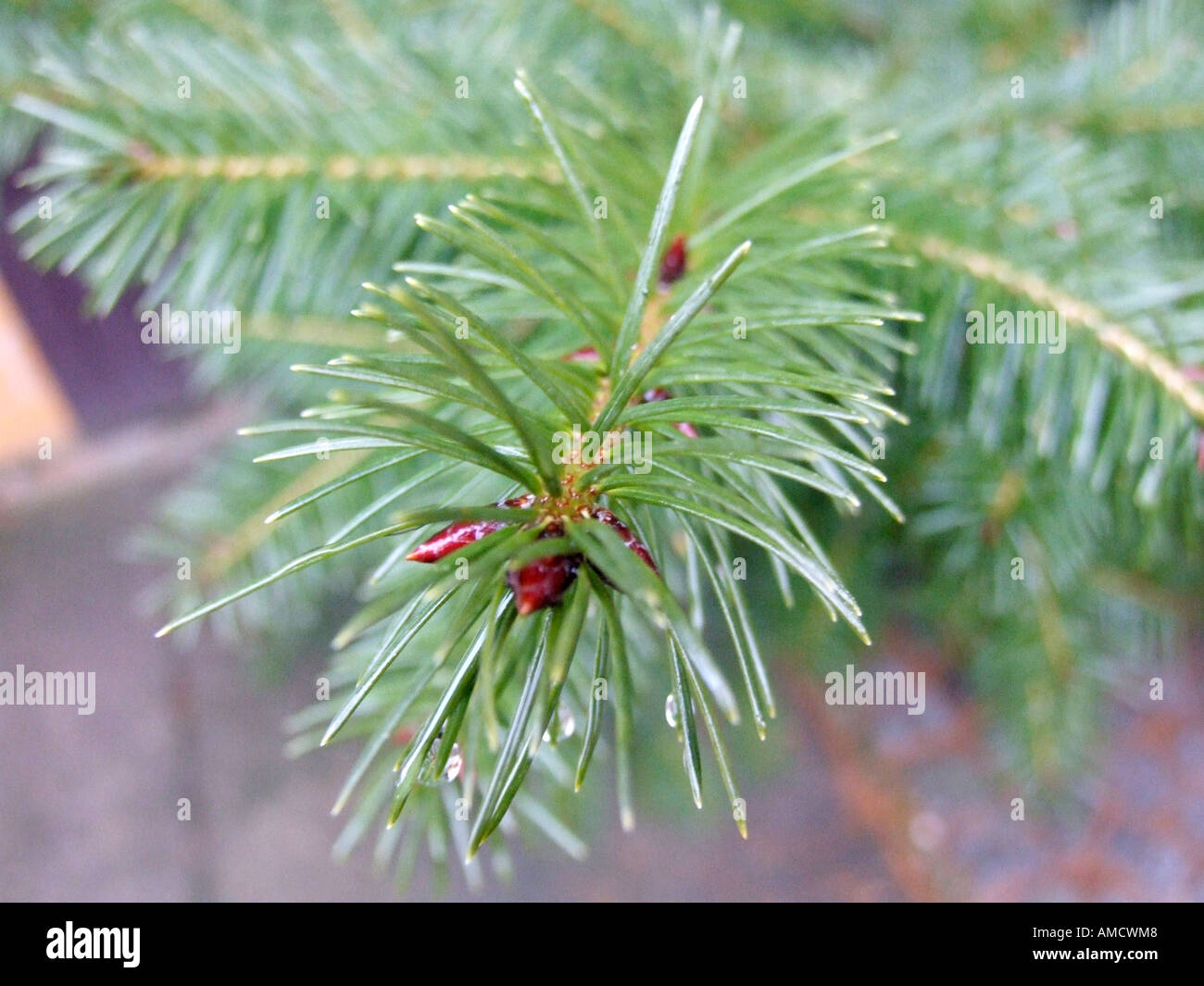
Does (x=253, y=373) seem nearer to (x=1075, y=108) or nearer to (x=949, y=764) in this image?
(x=1075, y=108)

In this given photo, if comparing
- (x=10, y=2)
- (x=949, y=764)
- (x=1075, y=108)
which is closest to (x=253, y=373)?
(x=10, y=2)

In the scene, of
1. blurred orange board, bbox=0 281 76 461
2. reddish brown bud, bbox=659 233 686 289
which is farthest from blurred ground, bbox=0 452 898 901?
reddish brown bud, bbox=659 233 686 289

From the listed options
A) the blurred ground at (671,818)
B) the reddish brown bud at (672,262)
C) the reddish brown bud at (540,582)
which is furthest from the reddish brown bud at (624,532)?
the blurred ground at (671,818)

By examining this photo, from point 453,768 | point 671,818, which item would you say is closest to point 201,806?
point 671,818

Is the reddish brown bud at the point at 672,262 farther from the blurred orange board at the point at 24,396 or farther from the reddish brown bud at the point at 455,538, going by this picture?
the blurred orange board at the point at 24,396

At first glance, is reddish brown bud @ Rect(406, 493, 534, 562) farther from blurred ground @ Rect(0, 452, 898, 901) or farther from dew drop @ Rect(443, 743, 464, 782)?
blurred ground @ Rect(0, 452, 898, 901)

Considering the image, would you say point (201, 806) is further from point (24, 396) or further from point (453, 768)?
point (453, 768)
